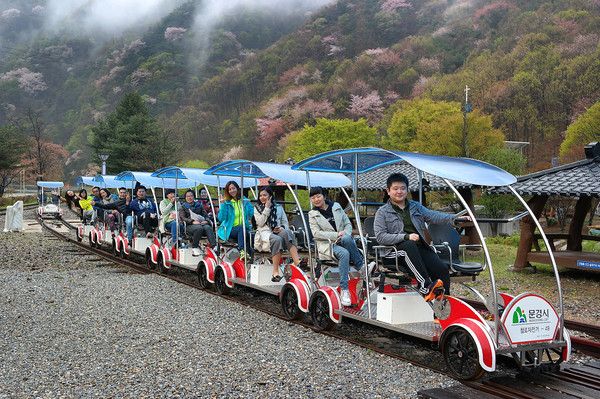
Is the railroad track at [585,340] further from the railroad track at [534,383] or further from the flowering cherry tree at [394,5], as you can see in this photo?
the flowering cherry tree at [394,5]

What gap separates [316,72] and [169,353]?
6691 cm

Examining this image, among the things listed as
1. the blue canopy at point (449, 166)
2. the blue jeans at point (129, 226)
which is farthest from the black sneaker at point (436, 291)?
the blue jeans at point (129, 226)

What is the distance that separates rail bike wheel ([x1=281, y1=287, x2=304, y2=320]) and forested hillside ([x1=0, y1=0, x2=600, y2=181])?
23194mm

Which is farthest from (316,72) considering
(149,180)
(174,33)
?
(149,180)

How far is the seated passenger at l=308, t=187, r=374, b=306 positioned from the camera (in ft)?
25.3

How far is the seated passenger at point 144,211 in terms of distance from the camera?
48.8ft

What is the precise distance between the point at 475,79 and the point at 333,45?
30.1m

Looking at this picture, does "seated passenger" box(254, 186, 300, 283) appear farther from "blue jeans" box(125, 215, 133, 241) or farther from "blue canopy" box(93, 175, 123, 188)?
"blue canopy" box(93, 175, 123, 188)

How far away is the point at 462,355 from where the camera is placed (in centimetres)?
566

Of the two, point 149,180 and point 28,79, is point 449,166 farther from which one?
point 28,79

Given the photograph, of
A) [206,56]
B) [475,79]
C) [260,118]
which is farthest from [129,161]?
[206,56]

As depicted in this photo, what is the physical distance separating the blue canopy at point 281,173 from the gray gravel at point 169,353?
7.33ft

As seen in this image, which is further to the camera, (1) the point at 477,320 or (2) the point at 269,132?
(2) the point at 269,132

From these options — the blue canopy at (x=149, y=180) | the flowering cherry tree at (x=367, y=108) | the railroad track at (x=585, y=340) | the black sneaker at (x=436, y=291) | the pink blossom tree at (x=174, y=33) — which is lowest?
the railroad track at (x=585, y=340)
